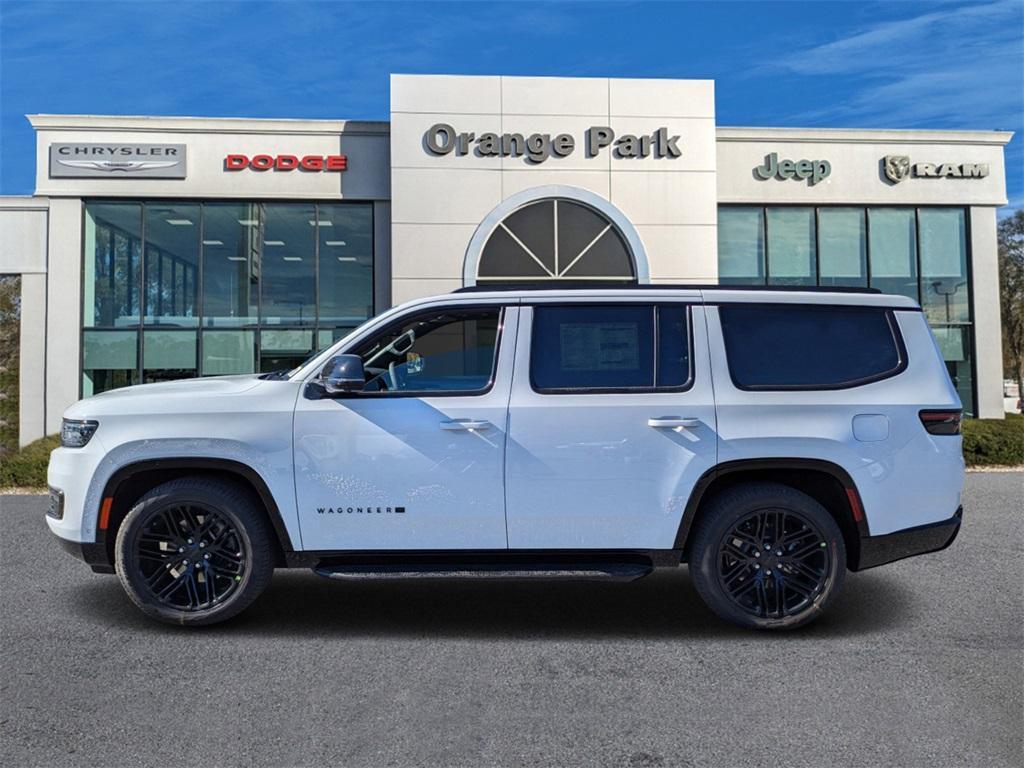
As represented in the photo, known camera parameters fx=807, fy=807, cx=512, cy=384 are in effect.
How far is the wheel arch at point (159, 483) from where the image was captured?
455 cm

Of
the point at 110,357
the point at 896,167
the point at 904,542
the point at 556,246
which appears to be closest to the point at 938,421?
the point at 904,542

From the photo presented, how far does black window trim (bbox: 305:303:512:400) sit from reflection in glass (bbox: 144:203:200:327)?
1359 cm

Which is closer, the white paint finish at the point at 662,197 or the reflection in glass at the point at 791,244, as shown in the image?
the white paint finish at the point at 662,197

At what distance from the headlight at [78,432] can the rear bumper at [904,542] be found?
444cm

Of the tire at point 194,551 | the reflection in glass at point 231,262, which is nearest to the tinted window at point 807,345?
the tire at point 194,551

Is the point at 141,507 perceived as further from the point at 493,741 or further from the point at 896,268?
the point at 896,268

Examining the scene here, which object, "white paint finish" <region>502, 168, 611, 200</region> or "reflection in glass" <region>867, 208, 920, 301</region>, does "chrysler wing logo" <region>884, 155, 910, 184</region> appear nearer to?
"reflection in glass" <region>867, 208, 920, 301</region>

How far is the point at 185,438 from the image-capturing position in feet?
14.9

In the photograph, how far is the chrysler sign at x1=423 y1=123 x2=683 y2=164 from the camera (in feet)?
53.5

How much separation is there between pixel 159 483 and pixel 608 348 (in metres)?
2.76

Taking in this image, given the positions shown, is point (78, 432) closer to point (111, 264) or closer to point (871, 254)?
point (111, 264)

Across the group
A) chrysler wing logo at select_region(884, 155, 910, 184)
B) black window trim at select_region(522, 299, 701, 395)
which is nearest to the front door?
black window trim at select_region(522, 299, 701, 395)

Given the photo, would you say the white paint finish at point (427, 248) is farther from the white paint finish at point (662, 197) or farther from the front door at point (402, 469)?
the front door at point (402, 469)

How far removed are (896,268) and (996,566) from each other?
46.3 ft
